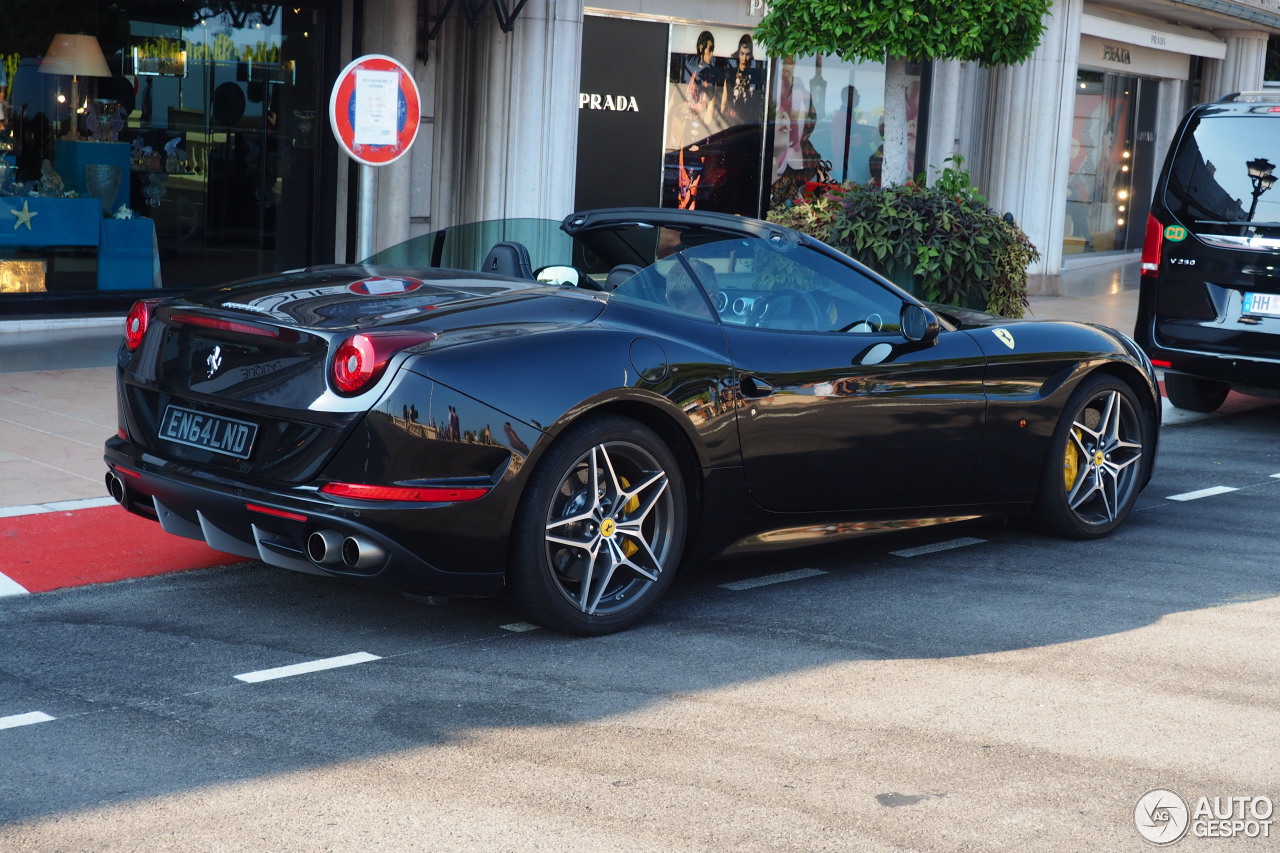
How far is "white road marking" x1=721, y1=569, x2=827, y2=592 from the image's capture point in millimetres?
5617

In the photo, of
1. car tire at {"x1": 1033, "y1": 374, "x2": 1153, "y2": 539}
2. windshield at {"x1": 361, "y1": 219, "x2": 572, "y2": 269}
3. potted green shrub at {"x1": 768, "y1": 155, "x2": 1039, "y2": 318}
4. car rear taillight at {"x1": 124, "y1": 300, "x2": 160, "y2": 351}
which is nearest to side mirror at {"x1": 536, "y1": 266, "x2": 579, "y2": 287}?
windshield at {"x1": 361, "y1": 219, "x2": 572, "y2": 269}

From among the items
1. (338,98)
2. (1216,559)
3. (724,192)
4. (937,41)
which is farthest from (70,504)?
(724,192)

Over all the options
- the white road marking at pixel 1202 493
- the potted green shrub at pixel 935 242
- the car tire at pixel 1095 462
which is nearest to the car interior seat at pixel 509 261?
the car tire at pixel 1095 462

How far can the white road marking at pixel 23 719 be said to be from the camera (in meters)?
3.95

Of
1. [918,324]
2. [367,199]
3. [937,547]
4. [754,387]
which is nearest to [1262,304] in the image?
[937,547]

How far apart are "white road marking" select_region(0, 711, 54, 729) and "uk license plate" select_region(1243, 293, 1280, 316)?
7.19 m

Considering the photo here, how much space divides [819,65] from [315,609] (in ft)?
42.5

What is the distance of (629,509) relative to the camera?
4.90 meters

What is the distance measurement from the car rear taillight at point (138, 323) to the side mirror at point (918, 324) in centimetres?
261

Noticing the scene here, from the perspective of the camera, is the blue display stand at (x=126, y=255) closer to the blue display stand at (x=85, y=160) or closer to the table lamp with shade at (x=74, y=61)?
the blue display stand at (x=85, y=160)

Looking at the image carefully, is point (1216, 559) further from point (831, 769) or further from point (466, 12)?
point (466, 12)

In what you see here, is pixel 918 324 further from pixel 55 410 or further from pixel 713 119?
pixel 713 119

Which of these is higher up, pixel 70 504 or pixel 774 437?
pixel 774 437

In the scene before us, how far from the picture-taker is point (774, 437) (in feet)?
17.0
